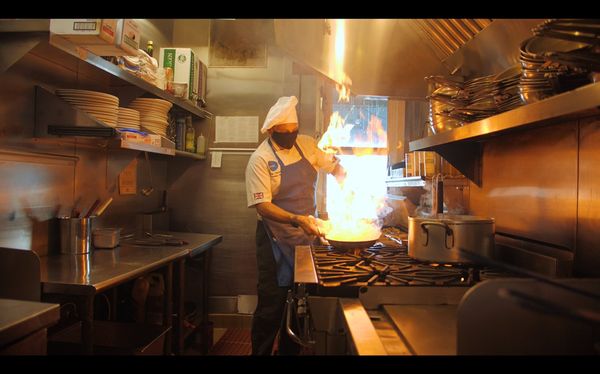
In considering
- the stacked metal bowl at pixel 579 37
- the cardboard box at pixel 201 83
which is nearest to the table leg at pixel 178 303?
the cardboard box at pixel 201 83

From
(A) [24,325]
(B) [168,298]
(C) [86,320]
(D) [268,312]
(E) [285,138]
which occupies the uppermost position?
(E) [285,138]

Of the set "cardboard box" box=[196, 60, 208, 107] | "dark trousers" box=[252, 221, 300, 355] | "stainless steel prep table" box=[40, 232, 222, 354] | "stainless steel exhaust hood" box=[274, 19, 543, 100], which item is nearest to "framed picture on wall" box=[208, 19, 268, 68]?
"cardboard box" box=[196, 60, 208, 107]

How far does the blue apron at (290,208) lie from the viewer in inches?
99.9

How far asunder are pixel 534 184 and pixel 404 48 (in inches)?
41.9

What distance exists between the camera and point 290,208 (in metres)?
2.74

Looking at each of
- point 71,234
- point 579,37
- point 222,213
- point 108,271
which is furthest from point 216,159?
point 579,37

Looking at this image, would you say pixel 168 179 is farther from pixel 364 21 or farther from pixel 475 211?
pixel 475 211

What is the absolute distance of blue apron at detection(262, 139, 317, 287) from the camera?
8.32 feet

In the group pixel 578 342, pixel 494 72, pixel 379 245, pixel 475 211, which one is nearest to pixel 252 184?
pixel 379 245

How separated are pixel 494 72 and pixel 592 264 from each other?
94cm

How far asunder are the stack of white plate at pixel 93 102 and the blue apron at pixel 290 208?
3.74 ft

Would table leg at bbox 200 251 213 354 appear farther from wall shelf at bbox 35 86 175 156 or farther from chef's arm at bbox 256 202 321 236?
wall shelf at bbox 35 86 175 156

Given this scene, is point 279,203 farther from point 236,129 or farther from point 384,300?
point 384,300

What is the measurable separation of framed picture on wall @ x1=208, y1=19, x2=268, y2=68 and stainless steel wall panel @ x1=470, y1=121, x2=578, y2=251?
246 cm
